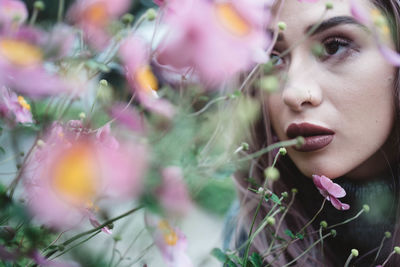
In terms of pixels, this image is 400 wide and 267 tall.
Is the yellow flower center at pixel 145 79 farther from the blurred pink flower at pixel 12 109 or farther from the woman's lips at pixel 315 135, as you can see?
the woman's lips at pixel 315 135

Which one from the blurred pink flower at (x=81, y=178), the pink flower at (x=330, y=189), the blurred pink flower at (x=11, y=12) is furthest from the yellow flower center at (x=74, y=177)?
the pink flower at (x=330, y=189)

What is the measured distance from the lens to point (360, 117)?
65cm

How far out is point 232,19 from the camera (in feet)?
0.76

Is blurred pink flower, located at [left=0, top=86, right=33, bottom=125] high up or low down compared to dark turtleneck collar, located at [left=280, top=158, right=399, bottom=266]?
up

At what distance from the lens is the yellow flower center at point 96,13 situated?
0.82ft

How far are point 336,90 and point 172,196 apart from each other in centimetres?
49

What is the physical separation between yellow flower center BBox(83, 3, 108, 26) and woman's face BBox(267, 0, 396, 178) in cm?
43

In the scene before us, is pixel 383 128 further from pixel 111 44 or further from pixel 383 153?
pixel 111 44

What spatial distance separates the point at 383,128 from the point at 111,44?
1.63ft

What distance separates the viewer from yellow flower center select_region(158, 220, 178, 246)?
0.28 m

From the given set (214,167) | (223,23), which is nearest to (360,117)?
(214,167)

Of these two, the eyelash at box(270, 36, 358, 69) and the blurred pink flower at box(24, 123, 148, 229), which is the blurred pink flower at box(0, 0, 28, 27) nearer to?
the blurred pink flower at box(24, 123, 148, 229)

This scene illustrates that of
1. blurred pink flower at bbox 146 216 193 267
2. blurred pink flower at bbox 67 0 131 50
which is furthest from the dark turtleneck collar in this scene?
blurred pink flower at bbox 67 0 131 50

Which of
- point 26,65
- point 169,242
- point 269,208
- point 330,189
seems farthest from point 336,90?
point 26,65
